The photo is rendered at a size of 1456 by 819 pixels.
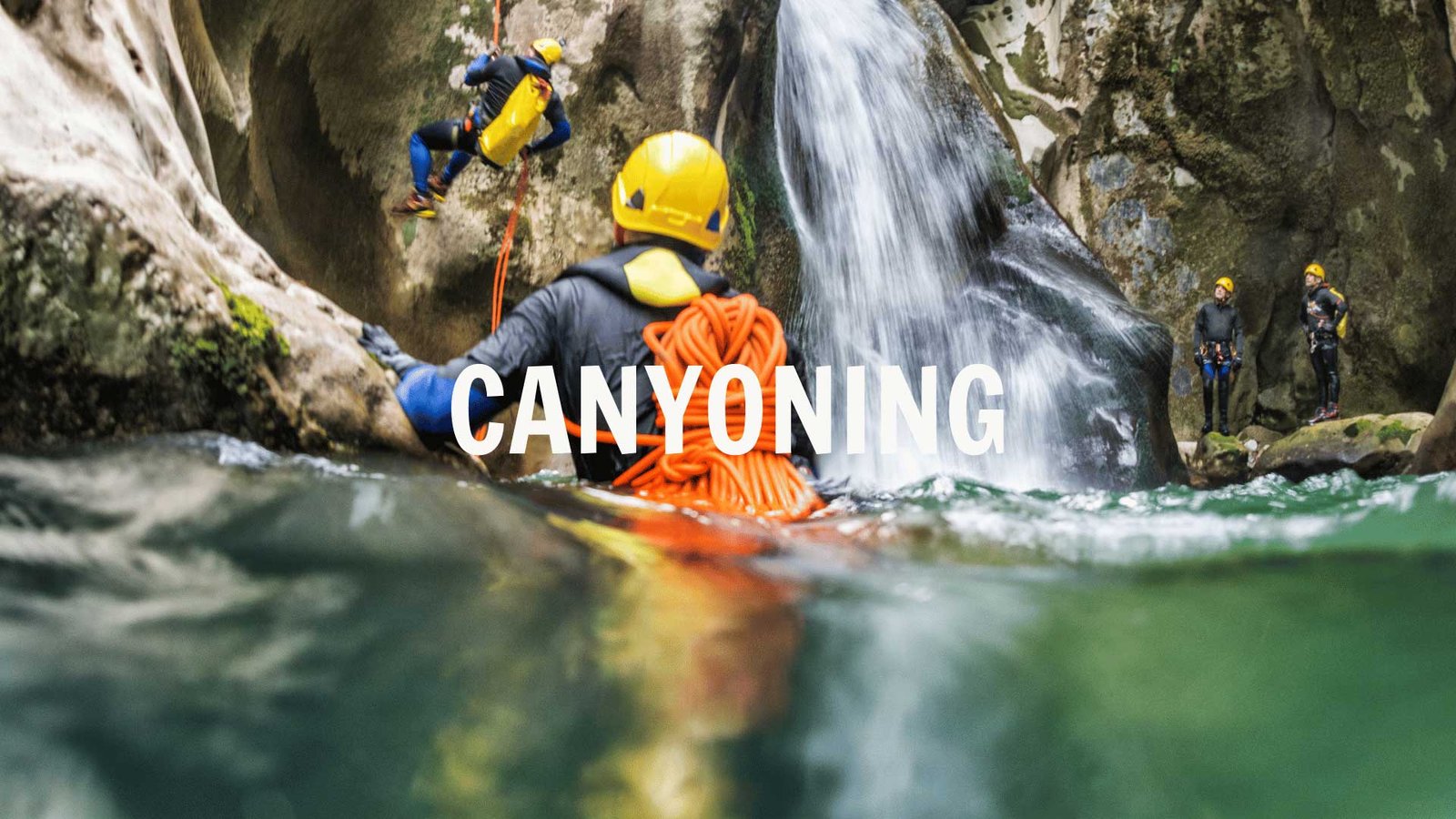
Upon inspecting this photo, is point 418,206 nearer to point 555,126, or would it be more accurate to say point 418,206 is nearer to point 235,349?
point 555,126

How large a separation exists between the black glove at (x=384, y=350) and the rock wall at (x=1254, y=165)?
39.2 feet

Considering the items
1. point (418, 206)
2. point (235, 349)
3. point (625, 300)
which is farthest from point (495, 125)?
point (235, 349)

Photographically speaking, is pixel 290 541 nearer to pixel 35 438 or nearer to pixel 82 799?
pixel 82 799

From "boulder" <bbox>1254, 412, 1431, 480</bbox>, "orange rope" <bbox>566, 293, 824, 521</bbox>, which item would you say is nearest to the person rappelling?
"orange rope" <bbox>566, 293, 824, 521</bbox>

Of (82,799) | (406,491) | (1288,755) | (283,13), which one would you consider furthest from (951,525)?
(283,13)

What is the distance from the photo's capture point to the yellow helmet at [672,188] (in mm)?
3096

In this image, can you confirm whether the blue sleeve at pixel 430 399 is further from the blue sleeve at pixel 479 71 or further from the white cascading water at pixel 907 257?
the white cascading water at pixel 907 257

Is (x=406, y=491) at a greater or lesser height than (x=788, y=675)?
greater

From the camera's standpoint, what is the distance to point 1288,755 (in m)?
1.66

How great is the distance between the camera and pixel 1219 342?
11641mm

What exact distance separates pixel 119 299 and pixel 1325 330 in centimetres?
1123

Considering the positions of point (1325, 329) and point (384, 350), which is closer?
point (384, 350)

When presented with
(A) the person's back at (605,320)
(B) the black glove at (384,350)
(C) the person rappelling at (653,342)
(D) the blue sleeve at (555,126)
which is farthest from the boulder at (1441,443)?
(B) the black glove at (384,350)

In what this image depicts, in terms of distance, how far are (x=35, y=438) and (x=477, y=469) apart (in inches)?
51.9
